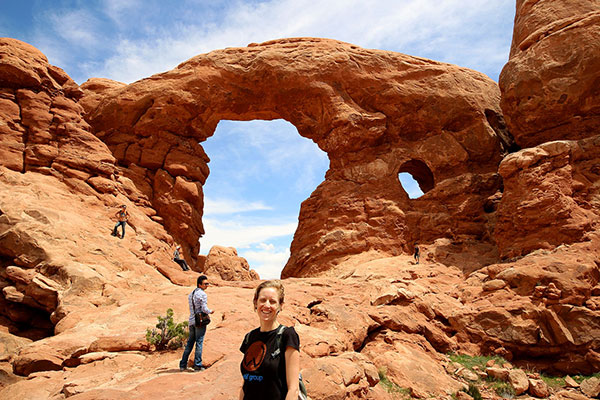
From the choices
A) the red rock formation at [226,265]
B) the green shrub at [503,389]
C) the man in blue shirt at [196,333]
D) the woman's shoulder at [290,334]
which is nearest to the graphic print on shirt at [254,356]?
the woman's shoulder at [290,334]

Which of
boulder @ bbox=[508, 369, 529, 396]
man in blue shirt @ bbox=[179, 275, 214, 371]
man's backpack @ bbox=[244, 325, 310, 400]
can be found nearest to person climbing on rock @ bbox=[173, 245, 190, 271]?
man in blue shirt @ bbox=[179, 275, 214, 371]

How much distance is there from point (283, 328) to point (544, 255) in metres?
13.0

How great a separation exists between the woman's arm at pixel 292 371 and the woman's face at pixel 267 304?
1.08 feet

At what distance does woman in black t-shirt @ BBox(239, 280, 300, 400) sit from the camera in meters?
2.80

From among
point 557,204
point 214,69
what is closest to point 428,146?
point 557,204

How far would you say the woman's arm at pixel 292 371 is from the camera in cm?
269

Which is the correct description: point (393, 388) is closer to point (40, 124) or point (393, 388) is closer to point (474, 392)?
point (474, 392)

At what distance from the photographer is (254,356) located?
9.82ft

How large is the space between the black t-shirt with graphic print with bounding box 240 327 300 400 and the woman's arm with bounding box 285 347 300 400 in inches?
1.7

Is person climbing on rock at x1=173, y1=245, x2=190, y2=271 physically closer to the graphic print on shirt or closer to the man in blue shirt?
the man in blue shirt

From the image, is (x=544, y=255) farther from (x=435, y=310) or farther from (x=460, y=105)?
(x=460, y=105)

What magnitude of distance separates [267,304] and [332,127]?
20.9 meters

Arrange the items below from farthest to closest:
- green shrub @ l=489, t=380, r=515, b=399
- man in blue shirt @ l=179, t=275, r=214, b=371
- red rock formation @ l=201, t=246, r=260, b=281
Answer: red rock formation @ l=201, t=246, r=260, b=281, green shrub @ l=489, t=380, r=515, b=399, man in blue shirt @ l=179, t=275, r=214, b=371

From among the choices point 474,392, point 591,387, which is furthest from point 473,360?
point 591,387
